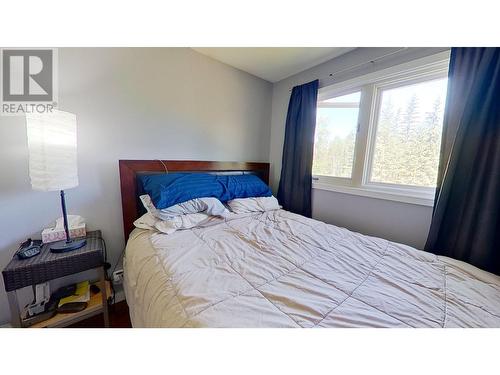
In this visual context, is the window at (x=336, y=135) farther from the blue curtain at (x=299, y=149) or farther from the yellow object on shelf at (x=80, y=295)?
the yellow object on shelf at (x=80, y=295)

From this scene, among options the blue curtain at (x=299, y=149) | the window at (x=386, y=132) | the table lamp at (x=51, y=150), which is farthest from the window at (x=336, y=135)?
the table lamp at (x=51, y=150)

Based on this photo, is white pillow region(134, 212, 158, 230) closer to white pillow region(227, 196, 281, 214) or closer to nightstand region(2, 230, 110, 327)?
nightstand region(2, 230, 110, 327)

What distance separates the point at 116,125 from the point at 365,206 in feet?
7.55

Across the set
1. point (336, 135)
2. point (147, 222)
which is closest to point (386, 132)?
point (336, 135)

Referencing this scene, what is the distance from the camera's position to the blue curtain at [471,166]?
3.52 feet

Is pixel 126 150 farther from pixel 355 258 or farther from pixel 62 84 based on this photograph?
pixel 355 258

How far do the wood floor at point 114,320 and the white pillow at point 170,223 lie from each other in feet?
2.43

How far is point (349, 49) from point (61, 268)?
2761 millimetres

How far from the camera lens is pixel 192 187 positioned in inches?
62.7

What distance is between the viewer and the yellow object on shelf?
1218 millimetres

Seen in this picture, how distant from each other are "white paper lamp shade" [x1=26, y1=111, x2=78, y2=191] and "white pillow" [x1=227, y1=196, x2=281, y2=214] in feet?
3.96

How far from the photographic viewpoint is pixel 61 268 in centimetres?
104

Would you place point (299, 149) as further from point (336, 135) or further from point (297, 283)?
point (297, 283)

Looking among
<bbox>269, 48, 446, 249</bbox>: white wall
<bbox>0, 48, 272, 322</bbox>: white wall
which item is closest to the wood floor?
<bbox>0, 48, 272, 322</bbox>: white wall
